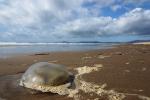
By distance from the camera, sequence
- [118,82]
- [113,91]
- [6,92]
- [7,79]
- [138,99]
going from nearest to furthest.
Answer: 1. [138,99]
2. [113,91]
3. [6,92]
4. [118,82]
5. [7,79]

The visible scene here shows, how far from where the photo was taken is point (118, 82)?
310 inches

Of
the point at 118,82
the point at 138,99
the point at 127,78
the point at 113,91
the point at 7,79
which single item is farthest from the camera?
the point at 7,79

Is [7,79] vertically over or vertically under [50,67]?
under

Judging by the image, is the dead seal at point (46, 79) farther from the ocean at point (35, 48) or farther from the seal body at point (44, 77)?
the ocean at point (35, 48)

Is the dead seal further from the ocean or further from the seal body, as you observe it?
the ocean

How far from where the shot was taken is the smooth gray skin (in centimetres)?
784

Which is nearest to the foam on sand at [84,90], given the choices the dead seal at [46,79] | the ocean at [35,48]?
the dead seal at [46,79]

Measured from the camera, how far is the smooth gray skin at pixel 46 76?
7.84 meters

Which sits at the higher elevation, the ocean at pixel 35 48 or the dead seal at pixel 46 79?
the dead seal at pixel 46 79

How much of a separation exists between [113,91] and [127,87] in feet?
2.13

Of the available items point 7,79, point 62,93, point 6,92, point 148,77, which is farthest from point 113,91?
point 7,79

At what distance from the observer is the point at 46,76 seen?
7891 millimetres

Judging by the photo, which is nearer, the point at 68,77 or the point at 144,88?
the point at 144,88

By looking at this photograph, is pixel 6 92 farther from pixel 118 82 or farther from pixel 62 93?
pixel 118 82
